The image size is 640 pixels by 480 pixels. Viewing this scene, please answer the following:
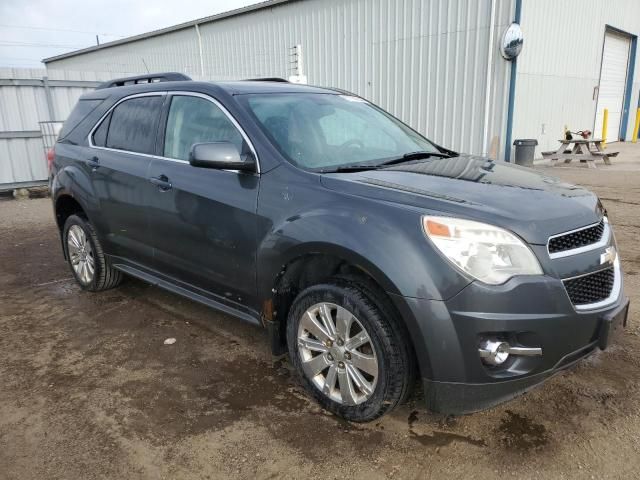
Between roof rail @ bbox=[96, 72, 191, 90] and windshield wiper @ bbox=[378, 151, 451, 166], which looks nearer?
windshield wiper @ bbox=[378, 151, 451, 166]

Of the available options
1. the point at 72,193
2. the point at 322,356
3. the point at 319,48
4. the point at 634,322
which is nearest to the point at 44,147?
the point at 72,193

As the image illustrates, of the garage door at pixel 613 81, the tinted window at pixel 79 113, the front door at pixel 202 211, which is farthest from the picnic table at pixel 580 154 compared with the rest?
the front door at pixel 202 211

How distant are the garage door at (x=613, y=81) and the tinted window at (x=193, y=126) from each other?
714 inches

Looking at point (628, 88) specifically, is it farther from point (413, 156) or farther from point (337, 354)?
point (337, 354)

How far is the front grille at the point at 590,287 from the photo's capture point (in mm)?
2289

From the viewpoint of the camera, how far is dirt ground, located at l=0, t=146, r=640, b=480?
2.38 meters

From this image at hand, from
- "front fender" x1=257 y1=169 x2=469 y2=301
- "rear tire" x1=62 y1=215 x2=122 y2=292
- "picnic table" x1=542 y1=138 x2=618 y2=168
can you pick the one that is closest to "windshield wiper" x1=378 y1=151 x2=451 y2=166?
"front fender" x1=257 y1=169 x2=469 y2=301

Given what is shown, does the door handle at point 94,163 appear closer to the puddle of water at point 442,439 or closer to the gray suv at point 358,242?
the gray suv at point 358,242

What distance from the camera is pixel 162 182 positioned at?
3.49 m

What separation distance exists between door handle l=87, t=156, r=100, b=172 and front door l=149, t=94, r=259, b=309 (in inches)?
32.3

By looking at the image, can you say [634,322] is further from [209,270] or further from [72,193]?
[72,193]

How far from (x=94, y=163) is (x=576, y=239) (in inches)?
141

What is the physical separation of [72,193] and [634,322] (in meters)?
4.63

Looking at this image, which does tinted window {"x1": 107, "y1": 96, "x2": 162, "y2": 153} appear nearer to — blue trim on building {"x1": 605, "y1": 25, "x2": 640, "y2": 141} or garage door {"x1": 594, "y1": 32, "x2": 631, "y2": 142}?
garage door {"x1": 594, "y1": 32, "x2": 631, "y2": 142}
